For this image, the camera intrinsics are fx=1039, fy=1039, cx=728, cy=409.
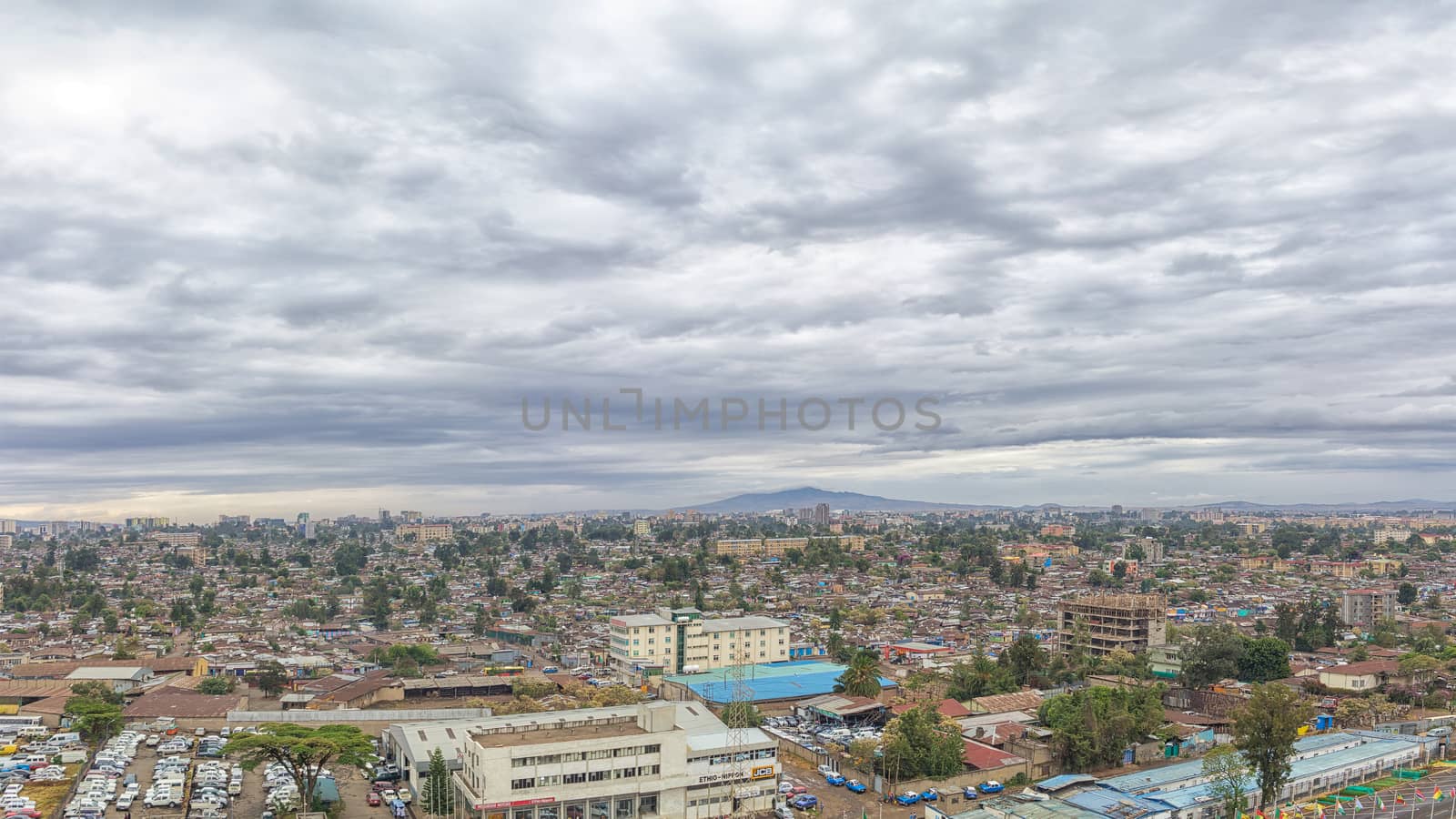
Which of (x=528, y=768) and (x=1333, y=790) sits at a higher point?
(x=528, y=768)

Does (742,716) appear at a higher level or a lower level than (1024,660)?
higher

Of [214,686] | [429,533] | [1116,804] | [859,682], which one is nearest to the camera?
[1116,804]

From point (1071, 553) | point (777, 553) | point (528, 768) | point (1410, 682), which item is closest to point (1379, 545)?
point (1071, 553)

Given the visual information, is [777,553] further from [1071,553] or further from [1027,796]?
[1027,796]

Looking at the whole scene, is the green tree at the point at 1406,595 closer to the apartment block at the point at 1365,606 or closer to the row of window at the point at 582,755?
the apartment block at the point at 1365,606

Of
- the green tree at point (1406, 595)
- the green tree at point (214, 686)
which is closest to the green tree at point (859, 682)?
the green tree at point (214, 686)

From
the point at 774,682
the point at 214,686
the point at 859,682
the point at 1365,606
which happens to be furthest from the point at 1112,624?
the point at 214,686

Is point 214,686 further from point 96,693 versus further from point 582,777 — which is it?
point 582,777
